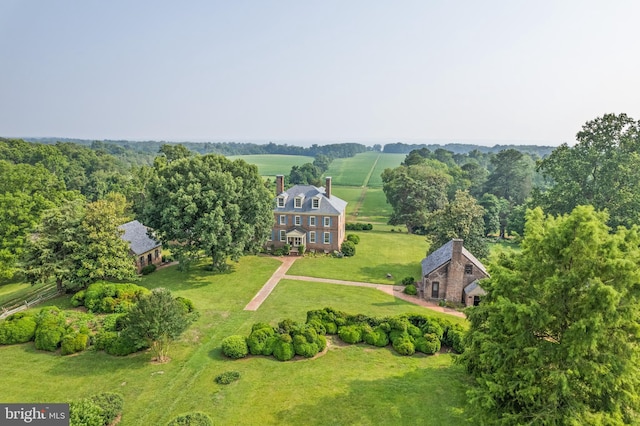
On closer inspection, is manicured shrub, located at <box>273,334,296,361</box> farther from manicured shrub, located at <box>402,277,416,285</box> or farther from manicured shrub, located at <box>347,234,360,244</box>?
manicured shrub, located at <box>347,234,360,244</box>

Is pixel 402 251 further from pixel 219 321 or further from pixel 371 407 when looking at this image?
pixel 371 407

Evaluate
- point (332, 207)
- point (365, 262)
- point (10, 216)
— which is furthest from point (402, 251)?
point (10, 216)

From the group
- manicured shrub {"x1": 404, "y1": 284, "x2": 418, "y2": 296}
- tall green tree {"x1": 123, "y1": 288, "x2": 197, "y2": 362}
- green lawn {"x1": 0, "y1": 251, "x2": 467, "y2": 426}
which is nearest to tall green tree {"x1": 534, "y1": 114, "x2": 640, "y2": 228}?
manicured shrub {"x1": 404, "y1": 284, "x2": 418, "y2": 296}

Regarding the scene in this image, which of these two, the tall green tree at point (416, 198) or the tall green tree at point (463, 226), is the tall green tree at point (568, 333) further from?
the tall green tree at point (416, 198)

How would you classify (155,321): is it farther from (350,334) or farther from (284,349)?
(350,334)

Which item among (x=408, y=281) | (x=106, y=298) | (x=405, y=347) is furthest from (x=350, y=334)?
(x=106, y=298)

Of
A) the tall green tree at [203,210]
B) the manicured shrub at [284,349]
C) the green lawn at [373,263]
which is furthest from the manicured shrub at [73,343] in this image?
the green lawn at [373,263]
